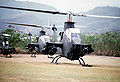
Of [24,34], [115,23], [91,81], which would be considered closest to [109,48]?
[115,23]

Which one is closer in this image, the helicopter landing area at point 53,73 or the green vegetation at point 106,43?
the helicopter landing area at point 53,73

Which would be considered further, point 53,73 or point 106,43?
point 106,43

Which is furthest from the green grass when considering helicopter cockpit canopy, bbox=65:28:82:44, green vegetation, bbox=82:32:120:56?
green vegetation, bbox=82:32:120:56

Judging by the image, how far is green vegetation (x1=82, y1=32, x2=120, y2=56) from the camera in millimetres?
18331

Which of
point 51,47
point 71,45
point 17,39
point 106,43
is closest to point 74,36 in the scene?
point 71,45

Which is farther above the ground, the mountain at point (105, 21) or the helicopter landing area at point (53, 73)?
the mountain at point (105, 21)

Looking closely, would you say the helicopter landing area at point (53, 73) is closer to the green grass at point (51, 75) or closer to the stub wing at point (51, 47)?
the green grass at point (51, 75)

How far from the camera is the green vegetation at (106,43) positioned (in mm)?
18331

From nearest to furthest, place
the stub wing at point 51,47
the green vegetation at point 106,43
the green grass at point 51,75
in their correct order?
the green grass at point 51,75 < the stub wing at point 51,47 < the green vegetation at point 106,43

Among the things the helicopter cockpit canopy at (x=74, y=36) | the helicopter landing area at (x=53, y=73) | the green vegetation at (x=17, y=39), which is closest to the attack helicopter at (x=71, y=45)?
the helicopter cockpit canopy at (x=74, y=36)

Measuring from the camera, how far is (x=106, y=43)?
2052cm

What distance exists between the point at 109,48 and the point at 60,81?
14.7 meters

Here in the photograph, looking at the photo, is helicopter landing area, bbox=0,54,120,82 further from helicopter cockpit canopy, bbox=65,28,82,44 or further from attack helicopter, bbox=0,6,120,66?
helicopter cockpit canopy, bbox=65,28,82,44

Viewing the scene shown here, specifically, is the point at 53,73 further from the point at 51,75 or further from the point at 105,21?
the point at 105,21
